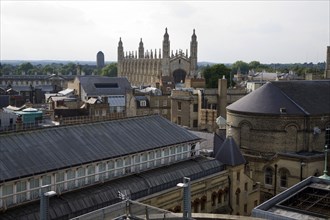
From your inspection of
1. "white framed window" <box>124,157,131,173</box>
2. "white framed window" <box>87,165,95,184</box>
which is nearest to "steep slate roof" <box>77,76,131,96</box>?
"white framed window" <box>124,157,131,173</box>

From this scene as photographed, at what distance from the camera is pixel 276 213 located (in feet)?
78.9

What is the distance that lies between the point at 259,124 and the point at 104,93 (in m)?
49.3

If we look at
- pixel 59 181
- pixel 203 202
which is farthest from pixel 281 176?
pixel 59 181

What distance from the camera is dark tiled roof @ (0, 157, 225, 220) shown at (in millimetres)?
23938

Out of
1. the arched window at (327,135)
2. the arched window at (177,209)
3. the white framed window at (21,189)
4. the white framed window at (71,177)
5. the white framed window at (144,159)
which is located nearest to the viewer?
the white framed window at (21,189)

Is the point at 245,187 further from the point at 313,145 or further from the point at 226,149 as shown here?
the point at 313,145

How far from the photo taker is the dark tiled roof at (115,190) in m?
23.9

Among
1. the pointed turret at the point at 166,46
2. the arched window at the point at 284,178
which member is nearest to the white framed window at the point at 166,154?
the arched window at the point at 284,178

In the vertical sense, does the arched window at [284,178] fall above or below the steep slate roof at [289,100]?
below

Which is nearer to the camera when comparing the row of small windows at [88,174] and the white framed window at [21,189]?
the row of small windows at [88,174]

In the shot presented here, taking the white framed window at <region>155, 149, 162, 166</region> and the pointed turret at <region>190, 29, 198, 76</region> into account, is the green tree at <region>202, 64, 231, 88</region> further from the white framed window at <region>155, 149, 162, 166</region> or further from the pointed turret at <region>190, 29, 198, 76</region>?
the white framed window at <region>155, 149, 162, 166</region>

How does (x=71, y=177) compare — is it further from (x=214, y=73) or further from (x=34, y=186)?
(x=214, y=73)

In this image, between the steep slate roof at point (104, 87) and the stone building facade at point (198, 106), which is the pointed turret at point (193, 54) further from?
the stone building facade at point (198, 106)

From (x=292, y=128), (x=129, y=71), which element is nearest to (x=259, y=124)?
(x=292, y=128)
